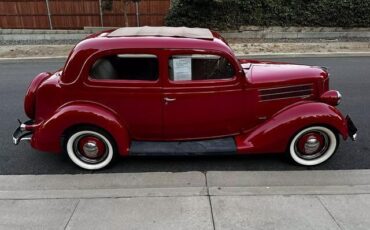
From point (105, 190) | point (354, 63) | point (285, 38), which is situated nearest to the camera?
point (105, 190)

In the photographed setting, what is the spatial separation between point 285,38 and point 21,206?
41.8 ft

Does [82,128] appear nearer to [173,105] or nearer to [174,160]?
[173,105]

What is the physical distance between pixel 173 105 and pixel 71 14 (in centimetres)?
1280

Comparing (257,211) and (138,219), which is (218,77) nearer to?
(257,211)

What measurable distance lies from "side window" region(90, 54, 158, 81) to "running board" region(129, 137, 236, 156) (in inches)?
30.7

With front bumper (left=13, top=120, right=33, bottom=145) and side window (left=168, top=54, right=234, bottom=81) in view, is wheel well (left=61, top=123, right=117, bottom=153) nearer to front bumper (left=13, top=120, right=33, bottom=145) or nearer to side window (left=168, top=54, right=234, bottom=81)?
front bumper (left=13, top=120, right=33, bottom=145)

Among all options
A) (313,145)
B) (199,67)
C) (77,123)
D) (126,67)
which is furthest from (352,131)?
(77,123)

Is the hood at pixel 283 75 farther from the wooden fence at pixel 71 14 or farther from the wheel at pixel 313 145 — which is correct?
the wooden fence at pixel 71 14

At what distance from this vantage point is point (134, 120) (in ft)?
12.7

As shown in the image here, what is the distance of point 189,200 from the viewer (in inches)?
127

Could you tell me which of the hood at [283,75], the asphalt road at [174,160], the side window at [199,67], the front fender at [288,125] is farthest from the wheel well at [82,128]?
the hood at [283,75]

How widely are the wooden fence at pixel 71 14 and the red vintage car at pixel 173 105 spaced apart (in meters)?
11.1

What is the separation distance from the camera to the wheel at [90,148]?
380 cm

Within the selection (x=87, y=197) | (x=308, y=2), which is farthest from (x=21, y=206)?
(x=308, y=2)
